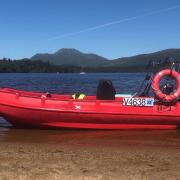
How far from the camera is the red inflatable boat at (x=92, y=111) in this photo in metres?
12.5

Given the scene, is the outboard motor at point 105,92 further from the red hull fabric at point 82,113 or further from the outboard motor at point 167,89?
the outboard motor at point 167,89

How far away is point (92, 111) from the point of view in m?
12.5

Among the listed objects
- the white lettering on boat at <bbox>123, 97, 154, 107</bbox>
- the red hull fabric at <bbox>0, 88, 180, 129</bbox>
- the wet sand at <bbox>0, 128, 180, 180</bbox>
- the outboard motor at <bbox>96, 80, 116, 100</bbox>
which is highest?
the outboard motor at <bbox>96, 80, 116, 100</bbox>

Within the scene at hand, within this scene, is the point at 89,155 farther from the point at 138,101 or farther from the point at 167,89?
the point at 167,89

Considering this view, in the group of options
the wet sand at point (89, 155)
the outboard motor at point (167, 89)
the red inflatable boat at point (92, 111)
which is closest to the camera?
the wet sand at point (89, 155)

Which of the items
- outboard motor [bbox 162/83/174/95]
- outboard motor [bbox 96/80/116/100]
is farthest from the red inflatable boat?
outboard motor [bbox 96/80/116/100]

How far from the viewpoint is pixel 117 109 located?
12.6 m

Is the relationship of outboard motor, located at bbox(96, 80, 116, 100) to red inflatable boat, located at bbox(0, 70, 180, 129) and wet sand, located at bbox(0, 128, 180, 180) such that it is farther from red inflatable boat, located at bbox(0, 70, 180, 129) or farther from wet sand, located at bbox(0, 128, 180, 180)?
wet sand, located at bbox(0, 128, 180, 180)

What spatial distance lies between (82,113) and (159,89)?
7.65 feet

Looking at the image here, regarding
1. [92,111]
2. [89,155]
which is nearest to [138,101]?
[92,111]

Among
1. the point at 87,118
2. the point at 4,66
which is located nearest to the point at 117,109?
the point at 87,118

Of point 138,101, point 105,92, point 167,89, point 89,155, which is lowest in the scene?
point 89,155

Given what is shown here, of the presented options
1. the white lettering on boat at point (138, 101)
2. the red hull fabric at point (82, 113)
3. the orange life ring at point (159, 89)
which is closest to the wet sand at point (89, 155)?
the red hull fabric at point (82, 113)

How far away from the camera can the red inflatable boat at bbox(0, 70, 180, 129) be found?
41.1 ft
